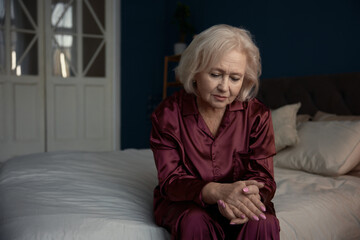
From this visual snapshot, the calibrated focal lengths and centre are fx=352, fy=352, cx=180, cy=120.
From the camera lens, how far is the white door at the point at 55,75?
15.0ft

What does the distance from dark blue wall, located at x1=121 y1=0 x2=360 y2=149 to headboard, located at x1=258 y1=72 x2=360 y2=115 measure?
0.75 ft

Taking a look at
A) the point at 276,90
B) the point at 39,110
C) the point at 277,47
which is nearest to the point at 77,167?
the point at 276,90

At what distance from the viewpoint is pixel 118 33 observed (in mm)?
5039

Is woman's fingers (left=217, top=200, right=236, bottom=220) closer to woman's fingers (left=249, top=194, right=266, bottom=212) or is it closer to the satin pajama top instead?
woman's fingers (left=249, top=194, right=266, bottom=212)

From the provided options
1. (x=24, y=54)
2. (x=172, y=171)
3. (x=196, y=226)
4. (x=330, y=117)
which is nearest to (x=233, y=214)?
(x=196, y=226)

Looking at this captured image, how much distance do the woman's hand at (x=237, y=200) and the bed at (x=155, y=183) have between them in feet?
0.77

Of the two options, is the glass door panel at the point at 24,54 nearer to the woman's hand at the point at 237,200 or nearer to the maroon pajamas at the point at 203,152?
the maroon pajamas at the point at 203,152

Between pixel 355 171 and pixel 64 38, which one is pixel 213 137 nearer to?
pixel 355 171

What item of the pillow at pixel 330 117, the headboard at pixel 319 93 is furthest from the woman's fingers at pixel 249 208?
the headboard at pixel 319 93

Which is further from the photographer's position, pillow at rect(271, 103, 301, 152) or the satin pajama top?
pillow at rect(271, 103, 301, 152)

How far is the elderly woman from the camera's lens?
3.81ft

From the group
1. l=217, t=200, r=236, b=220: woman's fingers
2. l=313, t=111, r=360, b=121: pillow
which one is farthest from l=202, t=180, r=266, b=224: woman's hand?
l=313, t=111, r=360, b=121: pillow

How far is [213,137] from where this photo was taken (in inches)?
52.6

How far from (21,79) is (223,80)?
406cm
